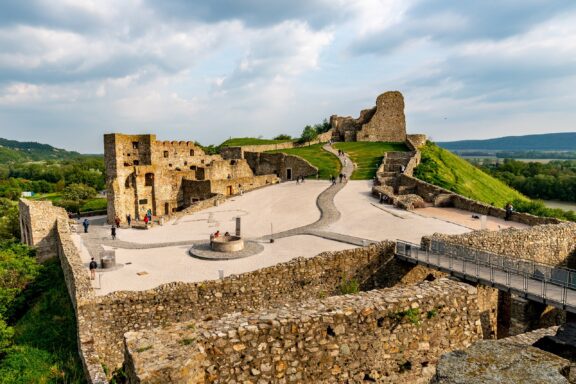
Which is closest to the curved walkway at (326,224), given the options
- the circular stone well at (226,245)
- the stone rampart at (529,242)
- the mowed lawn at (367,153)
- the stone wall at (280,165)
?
the circular stone well at (226,245)

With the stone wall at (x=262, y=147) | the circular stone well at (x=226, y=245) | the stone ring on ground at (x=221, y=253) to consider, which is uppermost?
the stone wall at (x=262, y=147)

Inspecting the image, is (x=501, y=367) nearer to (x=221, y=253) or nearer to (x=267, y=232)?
(x=221, y=253)

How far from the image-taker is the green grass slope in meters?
37.1

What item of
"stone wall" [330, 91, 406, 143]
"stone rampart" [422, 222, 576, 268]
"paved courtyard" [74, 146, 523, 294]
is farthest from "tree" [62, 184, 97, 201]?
"stone rampart" [422, 222, 576, 268]

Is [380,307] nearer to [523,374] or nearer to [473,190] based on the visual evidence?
[523,374]

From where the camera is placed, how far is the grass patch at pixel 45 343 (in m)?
11.3

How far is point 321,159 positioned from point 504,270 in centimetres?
3897

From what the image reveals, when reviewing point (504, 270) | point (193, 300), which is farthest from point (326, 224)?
point (193, 300)

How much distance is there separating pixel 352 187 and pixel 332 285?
25685mm

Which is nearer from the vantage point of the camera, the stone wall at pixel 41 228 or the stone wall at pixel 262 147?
the stone wall at pixel 41 228

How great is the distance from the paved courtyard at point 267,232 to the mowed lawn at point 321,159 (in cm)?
823

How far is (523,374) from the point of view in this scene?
11.0 feet

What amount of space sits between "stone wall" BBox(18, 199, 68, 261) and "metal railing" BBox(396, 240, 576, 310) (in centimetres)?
1888

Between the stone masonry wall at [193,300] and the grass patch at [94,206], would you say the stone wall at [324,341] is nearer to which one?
the stone masonry wall at [193,300]
